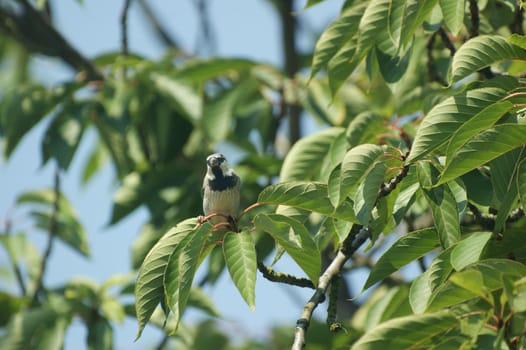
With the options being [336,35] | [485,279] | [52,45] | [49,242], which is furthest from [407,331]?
[52,45]

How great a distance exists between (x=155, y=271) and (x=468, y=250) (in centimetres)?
96

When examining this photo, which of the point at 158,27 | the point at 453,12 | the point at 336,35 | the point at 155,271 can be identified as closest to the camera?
the point at 155,271

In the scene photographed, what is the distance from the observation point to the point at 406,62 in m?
3.10

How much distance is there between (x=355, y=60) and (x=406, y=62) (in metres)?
0.21

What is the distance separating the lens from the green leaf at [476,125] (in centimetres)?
220

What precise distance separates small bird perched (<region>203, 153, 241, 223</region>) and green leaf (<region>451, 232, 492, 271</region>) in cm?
128

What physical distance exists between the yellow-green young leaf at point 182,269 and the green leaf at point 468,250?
73 cm

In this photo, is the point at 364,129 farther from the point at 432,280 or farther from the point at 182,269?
the point at 182,269

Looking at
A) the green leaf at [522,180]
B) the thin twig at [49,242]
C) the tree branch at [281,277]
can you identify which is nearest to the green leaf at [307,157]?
the tree branch at [281,277]

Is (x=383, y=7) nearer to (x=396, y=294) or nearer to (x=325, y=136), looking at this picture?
(x=325, y=136)

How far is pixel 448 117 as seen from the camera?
2348 mm

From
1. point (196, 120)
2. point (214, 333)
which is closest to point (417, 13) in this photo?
point (196, 120)

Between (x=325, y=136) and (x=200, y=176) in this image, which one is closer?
(x=325, y=136)

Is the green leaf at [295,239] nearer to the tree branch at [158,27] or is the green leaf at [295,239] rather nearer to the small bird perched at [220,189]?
the small bird perched at [220,189]
